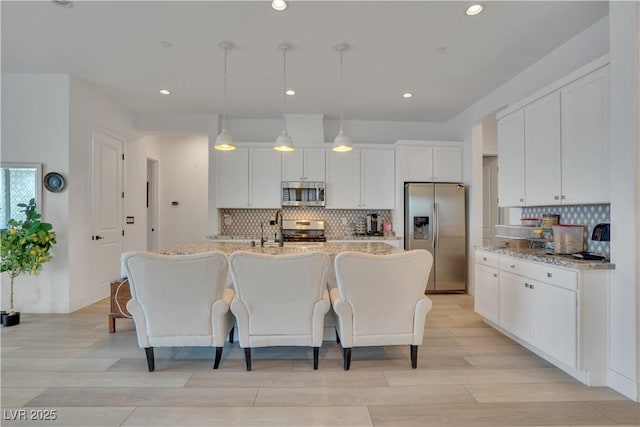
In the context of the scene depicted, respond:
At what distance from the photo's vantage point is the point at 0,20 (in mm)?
2738

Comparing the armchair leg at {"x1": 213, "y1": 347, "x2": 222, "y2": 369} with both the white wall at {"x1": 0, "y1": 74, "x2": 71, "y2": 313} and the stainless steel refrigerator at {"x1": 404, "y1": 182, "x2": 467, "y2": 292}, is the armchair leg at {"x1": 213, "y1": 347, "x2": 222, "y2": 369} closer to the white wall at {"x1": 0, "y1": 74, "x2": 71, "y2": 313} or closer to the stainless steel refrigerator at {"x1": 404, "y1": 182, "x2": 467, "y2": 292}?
the white wall at {"x1": 0, "y1": 74, "x2": 71, "y2": 313}

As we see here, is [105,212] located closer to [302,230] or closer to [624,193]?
[302,230]

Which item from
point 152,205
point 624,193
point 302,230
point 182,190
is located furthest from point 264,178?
point 624,193

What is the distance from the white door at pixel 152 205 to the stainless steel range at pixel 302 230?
293 centimetres

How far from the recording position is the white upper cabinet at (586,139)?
2377mm

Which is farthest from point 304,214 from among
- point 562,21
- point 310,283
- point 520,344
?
point 562,21

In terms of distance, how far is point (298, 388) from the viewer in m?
2.26

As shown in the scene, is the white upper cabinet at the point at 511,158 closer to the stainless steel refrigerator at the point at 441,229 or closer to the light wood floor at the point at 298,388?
the stainless steel refrigerator at the point at 441,229

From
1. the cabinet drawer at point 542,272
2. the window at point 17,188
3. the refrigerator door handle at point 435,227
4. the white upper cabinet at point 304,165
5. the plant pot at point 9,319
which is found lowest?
the plant pot at point 9,319

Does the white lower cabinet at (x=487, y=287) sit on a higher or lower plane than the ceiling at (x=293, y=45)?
lower

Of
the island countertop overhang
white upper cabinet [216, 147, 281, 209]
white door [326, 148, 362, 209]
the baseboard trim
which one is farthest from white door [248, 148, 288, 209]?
the baseboard trim

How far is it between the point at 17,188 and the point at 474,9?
5.17 meters

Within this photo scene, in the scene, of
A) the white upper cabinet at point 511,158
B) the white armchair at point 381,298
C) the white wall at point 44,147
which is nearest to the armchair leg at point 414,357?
the white armchair at point 381,298

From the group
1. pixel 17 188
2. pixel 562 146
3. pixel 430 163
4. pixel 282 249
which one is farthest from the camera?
pixel 430 163
